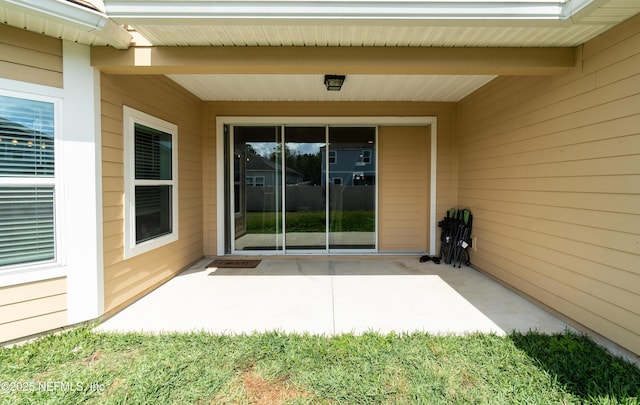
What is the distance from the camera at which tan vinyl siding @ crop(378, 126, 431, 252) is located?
5121 mm

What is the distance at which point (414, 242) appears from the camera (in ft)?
17.1

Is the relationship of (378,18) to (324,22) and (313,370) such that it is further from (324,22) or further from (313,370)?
(313,370)

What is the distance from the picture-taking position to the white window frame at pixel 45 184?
90.3 inches

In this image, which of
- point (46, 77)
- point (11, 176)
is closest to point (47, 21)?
point (46, 77)

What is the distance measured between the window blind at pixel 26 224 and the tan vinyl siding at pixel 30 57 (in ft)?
2.84

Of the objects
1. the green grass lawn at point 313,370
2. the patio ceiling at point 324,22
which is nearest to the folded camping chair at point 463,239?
the green grass lawn at point 313,370

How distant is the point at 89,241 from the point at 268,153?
2964 mm

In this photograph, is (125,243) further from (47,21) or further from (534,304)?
(534,304)

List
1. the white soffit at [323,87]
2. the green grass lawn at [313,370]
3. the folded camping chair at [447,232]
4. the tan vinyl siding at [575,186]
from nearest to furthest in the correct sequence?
the green grass lawn at [313,370], the tan vinyl siding at [575,186], the white soffit at [323,87], the folded camping chair at [447,232]

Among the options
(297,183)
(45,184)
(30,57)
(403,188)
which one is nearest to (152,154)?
(45,184)

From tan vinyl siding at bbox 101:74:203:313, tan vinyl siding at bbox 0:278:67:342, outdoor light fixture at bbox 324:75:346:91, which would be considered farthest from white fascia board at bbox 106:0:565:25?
tan vinyl siding at bbox 0:278:67:342

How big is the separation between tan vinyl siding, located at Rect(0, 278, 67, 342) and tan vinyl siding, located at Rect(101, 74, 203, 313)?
34cm

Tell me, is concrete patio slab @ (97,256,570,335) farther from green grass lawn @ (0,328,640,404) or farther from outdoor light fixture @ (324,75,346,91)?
outdoor light fixture @ (324,75,346,91)

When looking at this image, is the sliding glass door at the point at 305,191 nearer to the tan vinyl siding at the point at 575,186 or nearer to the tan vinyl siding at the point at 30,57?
the tan vinyl siding at the point at 575,186
